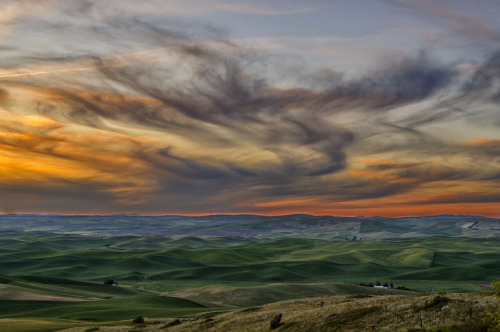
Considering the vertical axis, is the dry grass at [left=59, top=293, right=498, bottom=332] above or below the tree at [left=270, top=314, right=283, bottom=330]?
above

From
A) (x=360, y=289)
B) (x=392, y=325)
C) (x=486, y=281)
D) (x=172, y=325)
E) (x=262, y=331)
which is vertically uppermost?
(x=392, y=325)

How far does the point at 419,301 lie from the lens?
3466cm

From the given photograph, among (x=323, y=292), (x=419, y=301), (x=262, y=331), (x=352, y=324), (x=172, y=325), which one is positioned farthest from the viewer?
(x=323, y=292)

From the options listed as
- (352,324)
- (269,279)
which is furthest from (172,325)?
(269,279)

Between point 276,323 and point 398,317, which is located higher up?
point 398,317

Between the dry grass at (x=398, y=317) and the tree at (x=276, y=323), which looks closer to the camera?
the dry grass at (x=398, y=317)

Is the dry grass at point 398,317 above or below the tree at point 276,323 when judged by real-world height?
above

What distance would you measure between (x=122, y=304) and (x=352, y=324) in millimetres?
74515

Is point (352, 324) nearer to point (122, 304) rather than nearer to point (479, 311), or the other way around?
point (479, 311)

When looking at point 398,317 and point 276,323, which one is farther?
point 276,323

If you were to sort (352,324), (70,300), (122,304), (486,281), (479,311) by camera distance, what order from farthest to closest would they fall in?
(486,281) < (70,300) < (122,304) < (352,324) < (479,311)

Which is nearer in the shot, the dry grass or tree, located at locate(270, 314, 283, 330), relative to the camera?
the dry grass

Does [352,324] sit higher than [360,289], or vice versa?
[352,324]

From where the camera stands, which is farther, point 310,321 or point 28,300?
point 28,300
